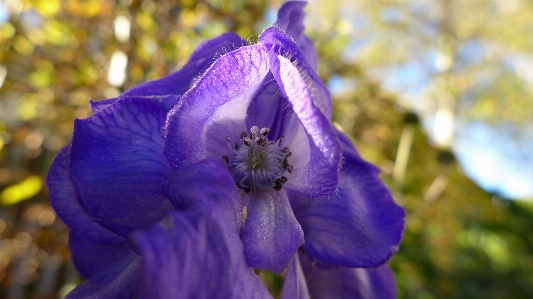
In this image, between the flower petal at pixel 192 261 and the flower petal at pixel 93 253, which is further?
the flower petal at pixel 93 253

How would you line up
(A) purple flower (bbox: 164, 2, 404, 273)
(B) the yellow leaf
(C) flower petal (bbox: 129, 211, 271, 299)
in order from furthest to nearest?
1. (B) the yellow leaf
2. (A) purple flower (bbox: 164, 2, 404, 273)
3. (C) flower petal (bbox: 129, 211, 271, 299)

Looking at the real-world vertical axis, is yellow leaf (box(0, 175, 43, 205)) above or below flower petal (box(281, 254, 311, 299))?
below

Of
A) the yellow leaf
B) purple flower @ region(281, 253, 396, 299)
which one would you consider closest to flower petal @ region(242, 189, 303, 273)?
purple flower @ region(281, 253, 396, 299)

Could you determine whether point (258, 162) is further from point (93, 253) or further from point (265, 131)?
point (93, 253)

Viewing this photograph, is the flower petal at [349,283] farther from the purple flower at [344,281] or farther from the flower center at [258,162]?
the flower center at [258,162]

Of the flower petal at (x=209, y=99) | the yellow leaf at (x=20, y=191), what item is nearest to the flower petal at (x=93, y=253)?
the flower petal at (x=209, y=99)

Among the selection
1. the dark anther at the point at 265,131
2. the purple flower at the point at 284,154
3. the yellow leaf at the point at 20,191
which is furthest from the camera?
the yellow leaf at the point at 20,191

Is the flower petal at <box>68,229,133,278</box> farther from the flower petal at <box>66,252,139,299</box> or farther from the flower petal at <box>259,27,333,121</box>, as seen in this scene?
the flower petal at <box>259,27,333,121</box>

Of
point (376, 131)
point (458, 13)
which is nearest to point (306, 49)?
point (376, 131)
